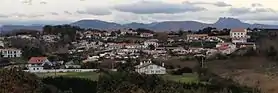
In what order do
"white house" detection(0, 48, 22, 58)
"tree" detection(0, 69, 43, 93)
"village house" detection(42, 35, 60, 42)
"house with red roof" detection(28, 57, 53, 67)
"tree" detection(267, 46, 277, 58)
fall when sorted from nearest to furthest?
"tree" detection(0, 69, 43, 93) → "house with red roof" detection(28, 57, 53, 67) → "tree" detection(267, 46, 277, 58) → "white house" detection(0, 48, 22, 58) → "village house" detection(42, 35, 60, 42)

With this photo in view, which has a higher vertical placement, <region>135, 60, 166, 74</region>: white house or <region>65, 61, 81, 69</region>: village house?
<region>135, 60, 166, 74</region>: white house

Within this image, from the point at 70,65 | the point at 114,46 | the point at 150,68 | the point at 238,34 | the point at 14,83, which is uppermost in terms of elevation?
the point at 14,83

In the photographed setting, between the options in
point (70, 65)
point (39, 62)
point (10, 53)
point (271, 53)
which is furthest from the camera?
point (10, 53)

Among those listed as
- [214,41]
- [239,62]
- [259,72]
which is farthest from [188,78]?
[214,41]

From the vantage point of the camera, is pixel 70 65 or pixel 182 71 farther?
pixel 70 65

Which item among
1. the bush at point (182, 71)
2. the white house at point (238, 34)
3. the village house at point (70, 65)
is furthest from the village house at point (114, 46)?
the bush at point (182, 71)

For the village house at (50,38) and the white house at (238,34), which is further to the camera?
the village house at (50,38)

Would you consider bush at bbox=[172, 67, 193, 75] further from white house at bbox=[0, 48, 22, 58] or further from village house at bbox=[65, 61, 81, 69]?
white house at bbox=[0, 48, 22, 58]

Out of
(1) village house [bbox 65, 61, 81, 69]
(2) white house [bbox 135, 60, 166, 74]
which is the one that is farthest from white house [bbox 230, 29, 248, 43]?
(1) village house [bbox 65, 61, 81, 69]

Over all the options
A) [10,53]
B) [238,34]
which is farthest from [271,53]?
[10,53]

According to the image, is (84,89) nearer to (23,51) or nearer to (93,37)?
(23,51)

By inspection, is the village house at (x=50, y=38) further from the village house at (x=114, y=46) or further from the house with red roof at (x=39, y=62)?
the house with red roof at (x=39, y=62)

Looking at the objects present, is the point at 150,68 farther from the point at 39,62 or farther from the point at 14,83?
the point at 14,83
